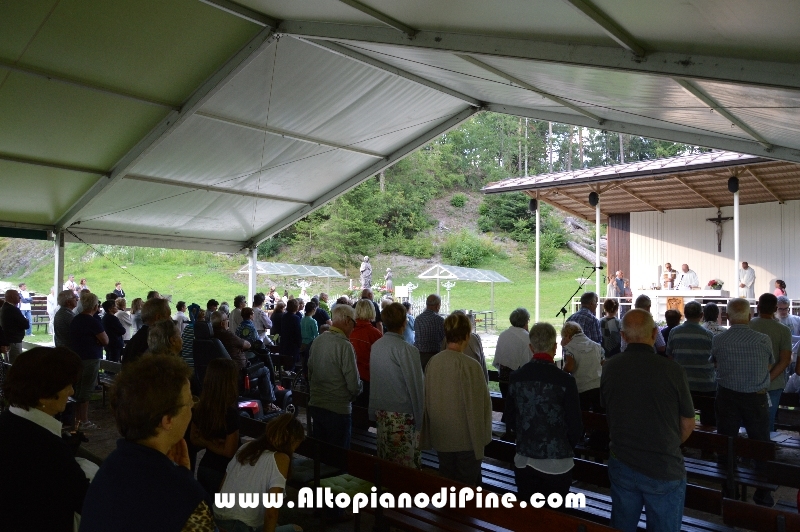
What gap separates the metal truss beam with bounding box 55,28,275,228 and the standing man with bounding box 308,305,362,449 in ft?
15.8

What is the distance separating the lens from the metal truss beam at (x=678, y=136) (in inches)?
278

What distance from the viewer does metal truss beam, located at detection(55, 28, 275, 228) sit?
8.10 m

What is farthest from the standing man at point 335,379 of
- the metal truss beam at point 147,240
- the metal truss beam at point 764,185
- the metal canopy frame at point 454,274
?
the metal canopy frame at point 454,274

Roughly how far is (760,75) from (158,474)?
4394mm

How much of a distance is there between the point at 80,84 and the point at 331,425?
236 inches

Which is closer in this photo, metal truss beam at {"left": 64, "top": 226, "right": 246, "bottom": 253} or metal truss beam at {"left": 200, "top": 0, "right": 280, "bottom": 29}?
metal truss beam at {"left": 200, "top": 0, "right": 280, "bottom": 29}

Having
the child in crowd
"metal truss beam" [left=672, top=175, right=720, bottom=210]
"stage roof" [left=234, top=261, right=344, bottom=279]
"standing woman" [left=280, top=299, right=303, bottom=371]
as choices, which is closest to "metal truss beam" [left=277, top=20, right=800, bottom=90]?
the child in crowd

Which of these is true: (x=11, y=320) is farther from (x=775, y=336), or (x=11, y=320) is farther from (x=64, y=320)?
(x=775, y=336)

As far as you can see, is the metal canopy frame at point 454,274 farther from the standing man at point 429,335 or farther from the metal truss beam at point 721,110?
the metal truss beam at point 721,110

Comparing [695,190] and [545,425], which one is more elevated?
[695,190]

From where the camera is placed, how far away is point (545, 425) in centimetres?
328

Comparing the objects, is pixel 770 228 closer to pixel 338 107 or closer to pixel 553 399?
pixel 338 107

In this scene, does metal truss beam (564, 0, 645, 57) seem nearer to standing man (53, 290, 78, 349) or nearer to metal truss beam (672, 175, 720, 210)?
standing man (53, 290, 78, 349)

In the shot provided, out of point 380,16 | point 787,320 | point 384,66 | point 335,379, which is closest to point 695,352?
point 787,320
